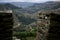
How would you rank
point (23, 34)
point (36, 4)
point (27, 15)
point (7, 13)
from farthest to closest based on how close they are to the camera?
point (36, 4) < point (27, 15) < point (23, 34) < point (7, 13)

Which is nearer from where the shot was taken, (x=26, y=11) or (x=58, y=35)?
(x=58, y=35)

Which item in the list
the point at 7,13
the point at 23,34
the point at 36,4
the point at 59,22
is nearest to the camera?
the point at 7,13

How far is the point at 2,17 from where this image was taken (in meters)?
2.29

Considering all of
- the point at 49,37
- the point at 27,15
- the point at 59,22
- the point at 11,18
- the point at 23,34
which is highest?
the point at 11,18

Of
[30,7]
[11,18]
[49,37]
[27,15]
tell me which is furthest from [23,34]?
[11,18]

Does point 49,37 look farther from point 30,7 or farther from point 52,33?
point 30,7

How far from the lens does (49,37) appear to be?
282cm

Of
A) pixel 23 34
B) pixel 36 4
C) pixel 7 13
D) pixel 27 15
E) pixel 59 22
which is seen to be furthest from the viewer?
pixel 36 4

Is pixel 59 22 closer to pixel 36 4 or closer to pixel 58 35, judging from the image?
pixel 58 35

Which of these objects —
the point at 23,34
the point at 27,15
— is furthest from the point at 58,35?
the point at 27,15

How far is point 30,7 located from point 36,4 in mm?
517

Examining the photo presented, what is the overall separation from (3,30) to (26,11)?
7.67 meters

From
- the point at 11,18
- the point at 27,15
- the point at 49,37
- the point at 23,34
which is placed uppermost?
the point at 11,18

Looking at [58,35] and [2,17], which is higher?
[2,17]
